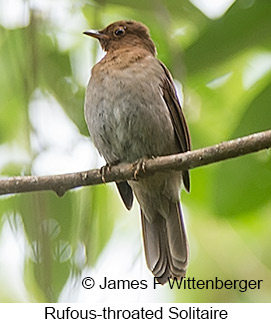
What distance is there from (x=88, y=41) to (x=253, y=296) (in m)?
1.45

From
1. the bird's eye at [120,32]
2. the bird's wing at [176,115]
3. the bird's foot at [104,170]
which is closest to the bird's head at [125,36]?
the bird's eye at [120,32]

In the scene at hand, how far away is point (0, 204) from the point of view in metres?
2.66

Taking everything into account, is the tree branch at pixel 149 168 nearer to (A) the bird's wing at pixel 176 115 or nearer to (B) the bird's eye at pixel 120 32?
(A) the bird's wing at pixel 176 115

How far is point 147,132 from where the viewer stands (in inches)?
124

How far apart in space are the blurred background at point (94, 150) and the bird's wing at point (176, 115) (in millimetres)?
118

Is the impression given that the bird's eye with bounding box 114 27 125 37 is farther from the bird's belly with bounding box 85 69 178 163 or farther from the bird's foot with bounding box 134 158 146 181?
the bird's foot with bounding box 134 158 146 181

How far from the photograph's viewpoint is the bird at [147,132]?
3154 mm

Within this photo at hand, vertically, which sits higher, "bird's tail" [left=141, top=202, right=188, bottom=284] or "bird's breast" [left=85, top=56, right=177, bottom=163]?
"bird's breast" [left=85, top=56, right=177, bottom=163]

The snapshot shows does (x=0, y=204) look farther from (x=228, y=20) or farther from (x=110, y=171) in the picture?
(x=228, y=20)

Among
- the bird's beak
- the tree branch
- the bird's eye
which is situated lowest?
the tree branch

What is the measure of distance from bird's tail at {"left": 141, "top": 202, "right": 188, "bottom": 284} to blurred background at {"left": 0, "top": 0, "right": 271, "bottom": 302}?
0.26 ft

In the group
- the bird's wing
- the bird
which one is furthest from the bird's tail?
the bird's wing

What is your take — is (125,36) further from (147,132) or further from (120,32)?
(147,132)

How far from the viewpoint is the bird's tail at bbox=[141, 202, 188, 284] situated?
323 centimetres
